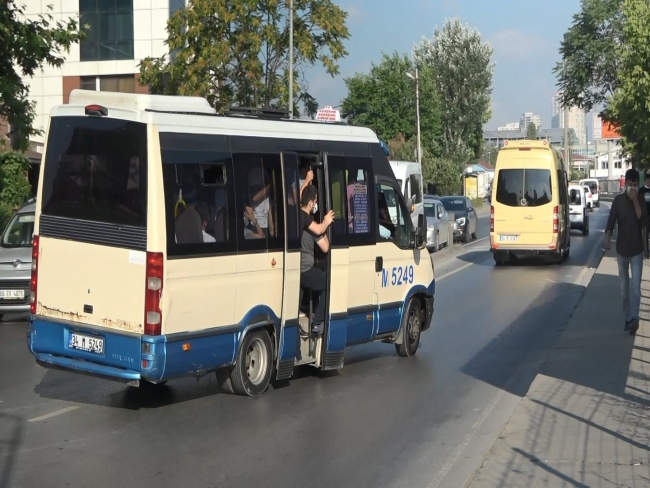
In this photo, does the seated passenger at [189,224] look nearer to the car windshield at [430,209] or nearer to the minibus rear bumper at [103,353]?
the minibus rear bumper at [103,353]

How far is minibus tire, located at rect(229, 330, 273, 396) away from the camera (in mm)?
9734

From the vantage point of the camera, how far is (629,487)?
643 centimetres

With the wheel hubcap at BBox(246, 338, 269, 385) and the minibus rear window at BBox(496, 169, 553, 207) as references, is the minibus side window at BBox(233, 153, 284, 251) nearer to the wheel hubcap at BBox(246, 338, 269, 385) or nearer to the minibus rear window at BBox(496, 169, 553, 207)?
the wheel hubcap at BBox(246, 338, 269, 385)

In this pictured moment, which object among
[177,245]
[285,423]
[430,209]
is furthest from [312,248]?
[430,209]

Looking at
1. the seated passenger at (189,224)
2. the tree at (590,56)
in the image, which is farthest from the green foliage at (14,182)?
the tree at (590,56)

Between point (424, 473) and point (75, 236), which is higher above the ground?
point (75, 236)

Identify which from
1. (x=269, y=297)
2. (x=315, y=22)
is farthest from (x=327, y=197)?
(x=315, y=22)

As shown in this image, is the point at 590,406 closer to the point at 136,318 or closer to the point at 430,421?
the point at 430,421

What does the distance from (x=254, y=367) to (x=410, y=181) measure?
19.9 metres

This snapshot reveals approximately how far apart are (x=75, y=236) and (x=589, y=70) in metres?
57.4

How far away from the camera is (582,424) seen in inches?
324

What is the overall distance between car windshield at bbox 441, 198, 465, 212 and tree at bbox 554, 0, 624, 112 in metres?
24.2

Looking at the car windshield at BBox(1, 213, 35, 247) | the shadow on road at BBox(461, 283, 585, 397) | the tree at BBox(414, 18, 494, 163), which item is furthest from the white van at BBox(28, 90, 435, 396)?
the tree at BBox(414, 18, 494, 163)

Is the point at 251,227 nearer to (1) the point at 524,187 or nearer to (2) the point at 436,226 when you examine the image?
(1) the point at 524,187
